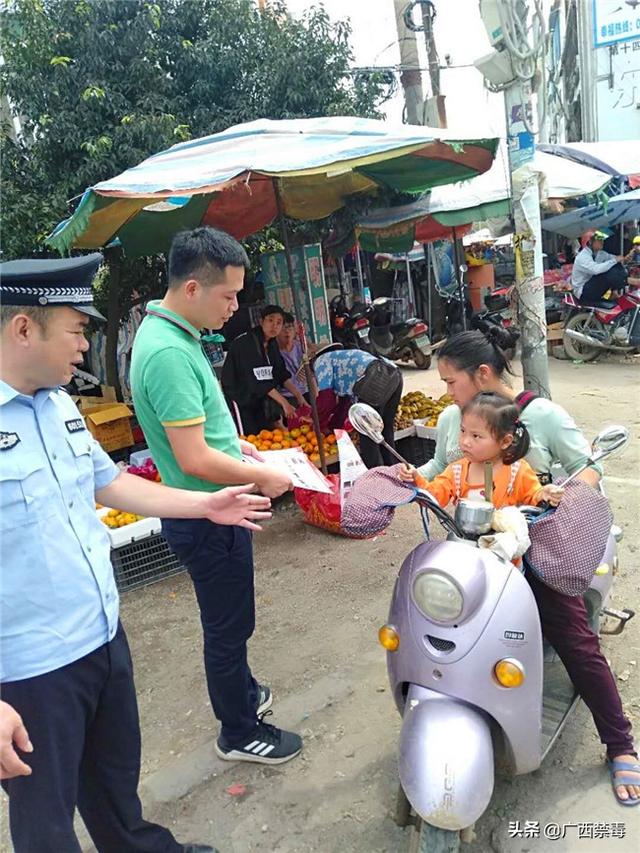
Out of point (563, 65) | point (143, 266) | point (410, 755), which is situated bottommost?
point (410, 755)

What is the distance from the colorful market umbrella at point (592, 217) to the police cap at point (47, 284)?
1022 cm

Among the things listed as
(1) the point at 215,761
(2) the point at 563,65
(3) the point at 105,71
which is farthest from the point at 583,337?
(2) the point at 563,65

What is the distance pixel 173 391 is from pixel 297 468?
53cm

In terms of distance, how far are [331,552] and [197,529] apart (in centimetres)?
220

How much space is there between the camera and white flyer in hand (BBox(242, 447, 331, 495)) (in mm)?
2062

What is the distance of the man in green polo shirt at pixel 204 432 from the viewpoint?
1.94 meters

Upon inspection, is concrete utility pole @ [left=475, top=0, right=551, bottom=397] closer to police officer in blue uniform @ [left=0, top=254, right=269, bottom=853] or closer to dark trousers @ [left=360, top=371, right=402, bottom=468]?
dark trousers @ [left=360, top=371, right=402, bottom=468]

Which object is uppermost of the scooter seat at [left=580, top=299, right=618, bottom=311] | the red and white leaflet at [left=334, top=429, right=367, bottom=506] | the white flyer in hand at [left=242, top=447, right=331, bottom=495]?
the red and white leaflet at [left=334, top=429, right=367, bottom=506]

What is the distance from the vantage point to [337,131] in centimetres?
374

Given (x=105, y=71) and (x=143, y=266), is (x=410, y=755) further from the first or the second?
(x=105, y=71)

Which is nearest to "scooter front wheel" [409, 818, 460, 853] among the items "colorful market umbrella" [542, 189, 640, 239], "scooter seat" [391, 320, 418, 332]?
"scooter seat" [391, 320, 418, 332]

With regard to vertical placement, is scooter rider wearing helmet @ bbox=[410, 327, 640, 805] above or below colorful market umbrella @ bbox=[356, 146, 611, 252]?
below

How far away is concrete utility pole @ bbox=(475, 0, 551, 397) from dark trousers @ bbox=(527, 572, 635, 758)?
2.57 meters

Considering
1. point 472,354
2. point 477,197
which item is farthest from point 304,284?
point 472,354
